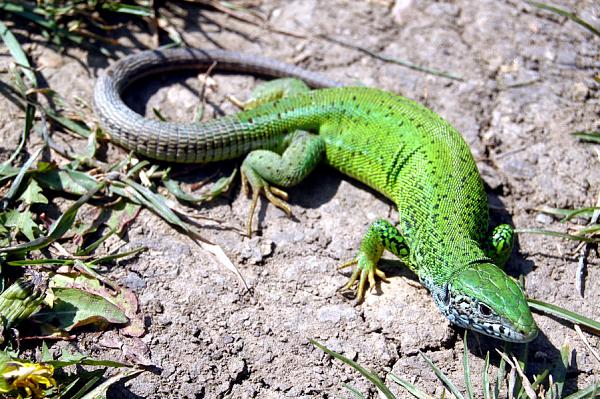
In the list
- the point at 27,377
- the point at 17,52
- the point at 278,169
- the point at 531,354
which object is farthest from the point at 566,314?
the point at 17,52

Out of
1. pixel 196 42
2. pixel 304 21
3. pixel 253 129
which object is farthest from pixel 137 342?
pixel 304 21

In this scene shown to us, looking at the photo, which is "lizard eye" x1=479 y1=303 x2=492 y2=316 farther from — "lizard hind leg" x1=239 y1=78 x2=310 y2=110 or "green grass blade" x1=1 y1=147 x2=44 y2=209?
"green grass blade" x1=1 y1=147 x2=44 y2=209

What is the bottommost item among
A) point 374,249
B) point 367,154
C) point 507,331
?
point 374,249

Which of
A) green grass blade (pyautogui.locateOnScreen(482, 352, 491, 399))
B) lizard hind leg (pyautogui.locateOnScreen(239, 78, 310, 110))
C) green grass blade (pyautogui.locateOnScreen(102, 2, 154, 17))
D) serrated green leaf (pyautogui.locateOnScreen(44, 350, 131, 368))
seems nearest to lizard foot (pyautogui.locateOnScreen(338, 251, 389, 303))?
green grass blade (pyautogui.locateOnScreen(482, 352, 491, 399))

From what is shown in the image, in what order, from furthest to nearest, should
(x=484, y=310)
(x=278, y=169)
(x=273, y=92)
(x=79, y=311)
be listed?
(x=273, y=92) → (x=278, y=169) → (x=79, y=311) → (x=484, y=310)

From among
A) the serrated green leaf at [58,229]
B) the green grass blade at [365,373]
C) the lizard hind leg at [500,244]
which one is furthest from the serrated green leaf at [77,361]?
the lizard hind leg at [500,244]

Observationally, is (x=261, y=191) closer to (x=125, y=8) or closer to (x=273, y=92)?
(x=273, y=92)

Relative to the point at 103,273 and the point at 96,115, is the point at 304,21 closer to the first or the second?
the point at 96,115
